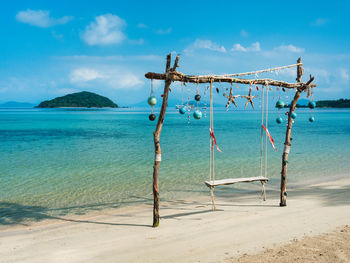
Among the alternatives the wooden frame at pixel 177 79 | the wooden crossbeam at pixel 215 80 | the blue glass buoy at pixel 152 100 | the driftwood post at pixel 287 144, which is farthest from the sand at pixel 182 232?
the wooden crossbeam at pixel 215 80

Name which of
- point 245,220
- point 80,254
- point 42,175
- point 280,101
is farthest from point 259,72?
point 42,175

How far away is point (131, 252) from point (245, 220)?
2.99 meters

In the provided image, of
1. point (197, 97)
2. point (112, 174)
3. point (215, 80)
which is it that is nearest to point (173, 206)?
point (197, 97)

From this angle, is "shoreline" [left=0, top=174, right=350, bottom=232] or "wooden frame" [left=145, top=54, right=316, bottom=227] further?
"shoreline" [left=0, top=174, right=350, bottom=232]

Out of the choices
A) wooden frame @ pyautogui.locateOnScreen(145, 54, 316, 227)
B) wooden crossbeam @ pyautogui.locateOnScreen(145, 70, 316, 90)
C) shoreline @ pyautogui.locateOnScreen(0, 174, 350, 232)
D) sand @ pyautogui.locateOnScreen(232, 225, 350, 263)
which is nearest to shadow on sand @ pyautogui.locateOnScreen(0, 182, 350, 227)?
shoreline @ pyautogui.locateOnScreen(0, 174, 350, 232)

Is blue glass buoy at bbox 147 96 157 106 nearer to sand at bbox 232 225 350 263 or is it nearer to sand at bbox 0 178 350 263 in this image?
sand at bbox 0 178 350 263

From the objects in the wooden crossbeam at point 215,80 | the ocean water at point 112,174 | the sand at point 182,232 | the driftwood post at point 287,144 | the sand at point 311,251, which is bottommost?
the ocean water at point 112,174

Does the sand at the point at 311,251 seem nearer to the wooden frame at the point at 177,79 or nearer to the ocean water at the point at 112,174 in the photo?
the wooden frame at the point at 177,79

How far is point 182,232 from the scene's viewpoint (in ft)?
21.4

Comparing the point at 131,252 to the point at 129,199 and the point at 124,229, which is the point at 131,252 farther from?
the point at 129,199

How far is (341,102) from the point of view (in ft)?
603

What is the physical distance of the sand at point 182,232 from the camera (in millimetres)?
5477

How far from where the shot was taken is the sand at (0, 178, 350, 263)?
5477 millimetres

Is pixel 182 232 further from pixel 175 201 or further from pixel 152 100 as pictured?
pixel 175 201
